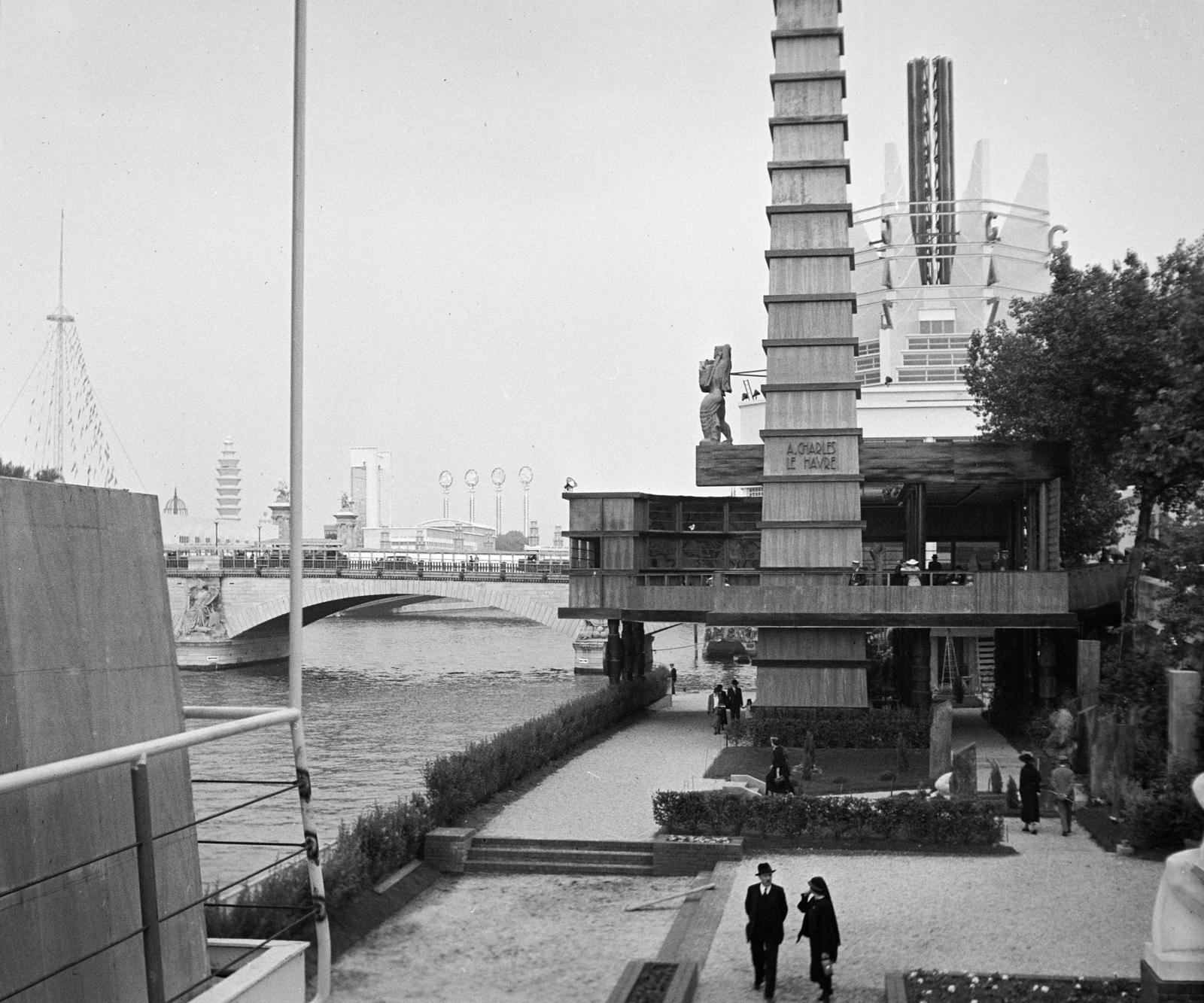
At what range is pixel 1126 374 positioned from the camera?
36781 mm

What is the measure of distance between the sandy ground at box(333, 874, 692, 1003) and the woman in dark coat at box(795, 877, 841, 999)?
94.5 inches

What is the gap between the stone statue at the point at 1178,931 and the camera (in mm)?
10617

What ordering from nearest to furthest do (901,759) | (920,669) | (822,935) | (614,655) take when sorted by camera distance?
1. (822,935)
2. (901,759)
3. (920,669)
4. (614,655)

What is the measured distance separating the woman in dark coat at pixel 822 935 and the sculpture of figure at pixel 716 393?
24.9 m

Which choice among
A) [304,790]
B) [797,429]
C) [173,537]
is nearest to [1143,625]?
[797,429]

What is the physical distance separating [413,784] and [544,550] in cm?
5182

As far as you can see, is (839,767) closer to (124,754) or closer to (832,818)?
(832,818)

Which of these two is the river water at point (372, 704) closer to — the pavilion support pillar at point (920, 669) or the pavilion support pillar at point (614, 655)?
the pavilion support pillar at point (614, 655)

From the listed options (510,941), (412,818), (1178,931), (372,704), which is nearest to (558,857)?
(412,818)

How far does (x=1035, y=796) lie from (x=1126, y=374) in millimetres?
18066

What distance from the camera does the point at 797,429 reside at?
113ft

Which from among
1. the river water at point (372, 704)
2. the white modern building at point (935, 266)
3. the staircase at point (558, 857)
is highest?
the white modern building at point (935, 266)

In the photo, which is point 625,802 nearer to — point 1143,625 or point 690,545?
point 1143,625

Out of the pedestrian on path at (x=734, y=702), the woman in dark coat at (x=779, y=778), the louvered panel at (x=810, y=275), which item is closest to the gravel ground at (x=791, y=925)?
the woman in dark coat at (x=779, y=778)
